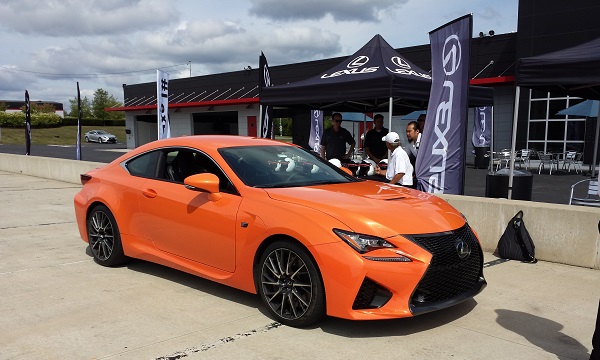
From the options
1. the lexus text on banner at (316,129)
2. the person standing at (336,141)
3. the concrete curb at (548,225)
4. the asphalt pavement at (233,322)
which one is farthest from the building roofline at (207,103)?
the asphalt pavement at (233,322)

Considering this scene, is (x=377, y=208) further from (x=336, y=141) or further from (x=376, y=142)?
(x=336, y=141)

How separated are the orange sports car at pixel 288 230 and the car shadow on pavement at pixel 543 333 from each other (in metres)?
0.39

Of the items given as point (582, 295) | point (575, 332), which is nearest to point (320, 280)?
point (575, 332)

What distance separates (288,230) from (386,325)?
1068 millimetres

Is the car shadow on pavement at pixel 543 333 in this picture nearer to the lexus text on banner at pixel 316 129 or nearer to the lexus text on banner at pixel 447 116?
the lexus text on banner at pixel 447 116

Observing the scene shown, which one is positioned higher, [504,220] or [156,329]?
[504,220]

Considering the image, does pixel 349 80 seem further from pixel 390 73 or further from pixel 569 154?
pixel 569 154

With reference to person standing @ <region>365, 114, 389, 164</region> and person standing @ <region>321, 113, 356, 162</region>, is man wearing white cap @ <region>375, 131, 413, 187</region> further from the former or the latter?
person standing @ <region>321, 113, 356, 162</region>

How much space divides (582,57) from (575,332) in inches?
160

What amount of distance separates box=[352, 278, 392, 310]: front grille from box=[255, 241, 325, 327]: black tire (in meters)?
0.27

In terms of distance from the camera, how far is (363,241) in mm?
3656

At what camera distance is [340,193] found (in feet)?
14.3

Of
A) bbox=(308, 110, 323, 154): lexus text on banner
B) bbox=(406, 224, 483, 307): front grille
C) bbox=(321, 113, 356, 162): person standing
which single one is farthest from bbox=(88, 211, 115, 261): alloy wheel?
bbox=(308, 110, 323, 154): lexus text on banner

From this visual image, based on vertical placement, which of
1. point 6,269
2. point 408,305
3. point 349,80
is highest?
point 349,80
